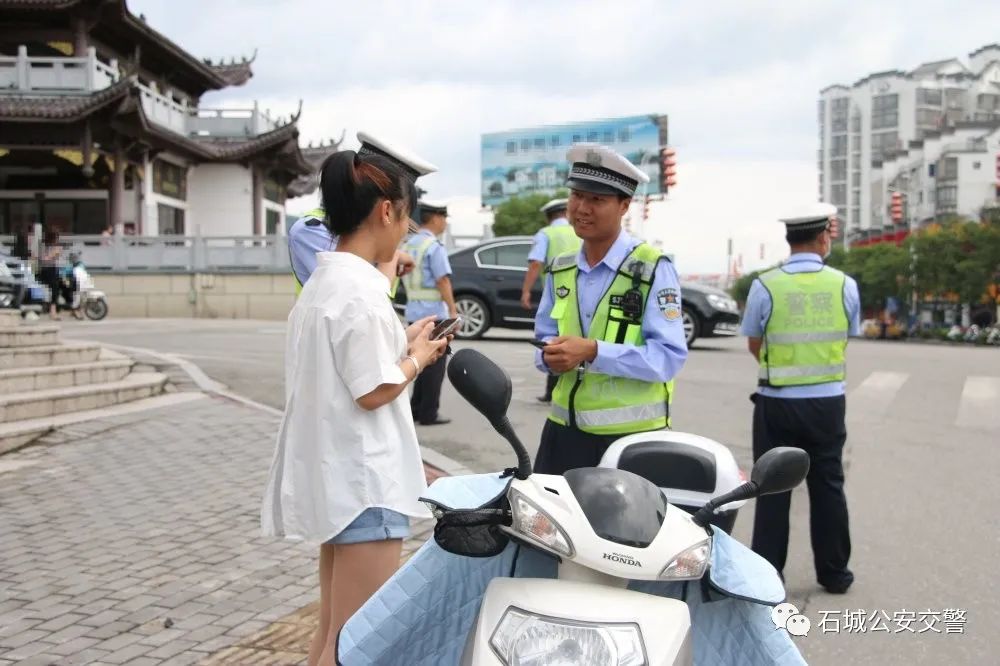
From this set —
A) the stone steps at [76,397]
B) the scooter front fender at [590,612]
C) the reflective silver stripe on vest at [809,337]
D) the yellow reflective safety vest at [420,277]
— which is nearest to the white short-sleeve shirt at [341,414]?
the scooter front fender at [590,612]

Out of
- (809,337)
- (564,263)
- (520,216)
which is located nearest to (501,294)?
(809,337)

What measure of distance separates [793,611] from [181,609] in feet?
9.61

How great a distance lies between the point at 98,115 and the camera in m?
26.9

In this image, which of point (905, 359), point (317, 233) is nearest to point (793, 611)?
point (317, 233)

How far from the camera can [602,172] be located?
339cm

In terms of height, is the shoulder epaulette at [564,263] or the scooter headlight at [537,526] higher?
the shoulder epaulette at [564,263]

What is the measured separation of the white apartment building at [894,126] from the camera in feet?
287

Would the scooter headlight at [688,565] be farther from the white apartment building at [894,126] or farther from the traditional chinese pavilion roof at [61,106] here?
the white apartment building at [894,126]

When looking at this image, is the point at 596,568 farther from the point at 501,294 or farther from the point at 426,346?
the point at 501,294

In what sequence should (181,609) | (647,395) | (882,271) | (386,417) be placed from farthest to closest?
(882,271) → (181,609) → (647,395) → (386,417)

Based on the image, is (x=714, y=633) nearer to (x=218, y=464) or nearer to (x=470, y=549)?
(x=470, y=549)

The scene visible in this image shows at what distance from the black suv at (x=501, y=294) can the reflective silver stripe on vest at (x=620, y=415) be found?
12.4 metres

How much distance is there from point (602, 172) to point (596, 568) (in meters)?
1.76

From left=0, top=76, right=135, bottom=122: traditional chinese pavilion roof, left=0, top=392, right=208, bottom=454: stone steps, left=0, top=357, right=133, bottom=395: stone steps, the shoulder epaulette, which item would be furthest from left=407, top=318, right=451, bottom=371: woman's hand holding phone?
left=0, top=76, right=135, bottom=122: traditional chinese pavilion roof
